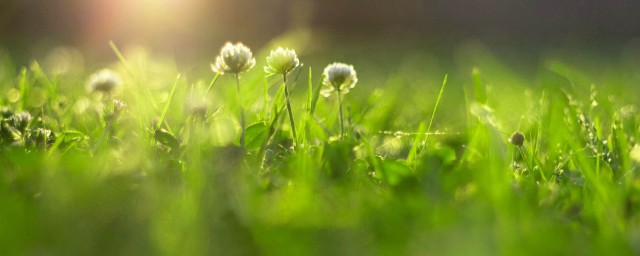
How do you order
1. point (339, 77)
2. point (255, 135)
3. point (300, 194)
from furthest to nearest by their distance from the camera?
point (339, 77)
point (255, 135)
point (300, 194)

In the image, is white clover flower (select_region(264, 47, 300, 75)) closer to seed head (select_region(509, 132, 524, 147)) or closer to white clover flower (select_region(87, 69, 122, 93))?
seed head (select_region(509, 132, 524, 147))

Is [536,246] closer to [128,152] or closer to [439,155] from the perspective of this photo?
[439,155]

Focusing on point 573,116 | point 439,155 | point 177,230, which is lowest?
point 177,230

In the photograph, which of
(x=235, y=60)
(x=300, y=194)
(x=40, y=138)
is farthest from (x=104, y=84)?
(x=300, y=194)

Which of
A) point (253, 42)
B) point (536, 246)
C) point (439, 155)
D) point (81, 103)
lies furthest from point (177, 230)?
point (253, 42)

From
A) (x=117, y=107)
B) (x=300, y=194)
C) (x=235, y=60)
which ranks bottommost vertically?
(x=300, y=194)

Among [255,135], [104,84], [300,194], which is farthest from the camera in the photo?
[104,84]

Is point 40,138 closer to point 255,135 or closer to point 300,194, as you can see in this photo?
point 255,135

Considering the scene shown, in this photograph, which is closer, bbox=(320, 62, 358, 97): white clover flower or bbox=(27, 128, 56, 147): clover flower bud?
bbox=(27, 128, 56, 147): clover flower bud

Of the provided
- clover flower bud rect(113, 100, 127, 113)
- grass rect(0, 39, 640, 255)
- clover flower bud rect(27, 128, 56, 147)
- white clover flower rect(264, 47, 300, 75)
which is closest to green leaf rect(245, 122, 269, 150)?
grass rect(0, 39, 640, 255)
